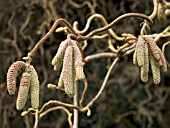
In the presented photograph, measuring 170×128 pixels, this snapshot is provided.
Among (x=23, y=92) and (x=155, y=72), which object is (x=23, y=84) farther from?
(x=155, y=72)

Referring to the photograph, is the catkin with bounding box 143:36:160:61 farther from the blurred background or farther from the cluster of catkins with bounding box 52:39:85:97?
the blurred background

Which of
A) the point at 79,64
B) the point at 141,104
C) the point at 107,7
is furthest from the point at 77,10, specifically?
the point at 79,64

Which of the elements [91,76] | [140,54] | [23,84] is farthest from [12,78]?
[91,76]

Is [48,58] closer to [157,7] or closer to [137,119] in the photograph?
[137,119]

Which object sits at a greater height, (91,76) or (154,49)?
(154,49)

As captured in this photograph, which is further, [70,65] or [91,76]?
[91,76]

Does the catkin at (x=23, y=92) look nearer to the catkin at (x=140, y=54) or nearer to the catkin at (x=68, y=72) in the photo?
the catkin at (x=68, y=72)

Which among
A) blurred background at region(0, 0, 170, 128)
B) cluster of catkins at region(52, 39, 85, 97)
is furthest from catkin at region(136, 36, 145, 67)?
blurred background at region(0, 0, 170, 128)
